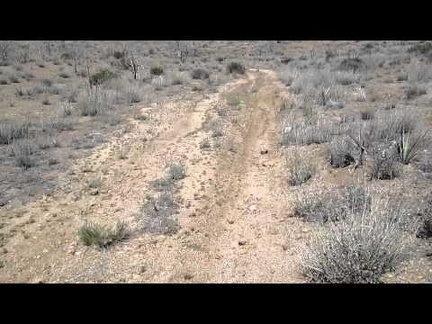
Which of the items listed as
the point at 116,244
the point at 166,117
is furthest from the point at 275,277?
the point at 166,117

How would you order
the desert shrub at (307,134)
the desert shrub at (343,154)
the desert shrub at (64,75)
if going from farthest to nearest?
the desert shrub at (64,75)
the desert shrub at (307,134)
the desert shrub at (343,154)

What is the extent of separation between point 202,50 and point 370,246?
39548mm

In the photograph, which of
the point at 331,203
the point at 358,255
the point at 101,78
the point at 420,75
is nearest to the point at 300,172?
the point at 331,203

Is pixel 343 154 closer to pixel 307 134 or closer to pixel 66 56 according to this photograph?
pixel 307 134

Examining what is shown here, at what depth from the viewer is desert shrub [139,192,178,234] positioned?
543 centimetres

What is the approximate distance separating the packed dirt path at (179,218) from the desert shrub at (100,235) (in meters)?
0.10

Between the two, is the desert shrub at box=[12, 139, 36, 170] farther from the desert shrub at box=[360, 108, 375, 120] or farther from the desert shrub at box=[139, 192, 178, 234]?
the desert shrub at box=[360, 108, 375, 120]

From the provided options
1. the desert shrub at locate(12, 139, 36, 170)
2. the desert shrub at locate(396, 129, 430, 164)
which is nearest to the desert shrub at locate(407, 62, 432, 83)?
the desert shrub at locate(396, 129, 430, 164)

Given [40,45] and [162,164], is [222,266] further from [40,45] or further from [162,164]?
[40,45]

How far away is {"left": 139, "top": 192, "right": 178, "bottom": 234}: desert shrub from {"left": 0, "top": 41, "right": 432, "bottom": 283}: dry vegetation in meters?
0.02

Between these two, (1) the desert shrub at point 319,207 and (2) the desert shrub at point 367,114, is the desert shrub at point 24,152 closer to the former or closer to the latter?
(1) the desert shrub at point 319,207

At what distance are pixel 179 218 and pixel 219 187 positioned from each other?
120 centimetres

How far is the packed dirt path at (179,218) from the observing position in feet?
14.9

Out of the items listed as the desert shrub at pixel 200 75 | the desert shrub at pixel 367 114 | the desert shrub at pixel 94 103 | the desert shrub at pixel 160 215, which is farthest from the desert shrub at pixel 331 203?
the desert shrub at pixel 200 75
